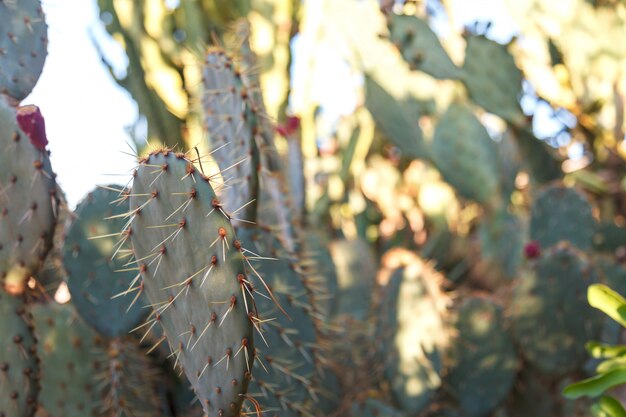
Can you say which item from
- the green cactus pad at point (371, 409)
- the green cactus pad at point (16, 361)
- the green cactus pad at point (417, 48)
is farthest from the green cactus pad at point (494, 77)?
the green cactus pad at point (16, 361)

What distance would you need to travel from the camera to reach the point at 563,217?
2.89 metres

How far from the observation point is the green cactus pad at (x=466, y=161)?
11.9 ft

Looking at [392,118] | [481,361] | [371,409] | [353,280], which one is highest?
[371,409]

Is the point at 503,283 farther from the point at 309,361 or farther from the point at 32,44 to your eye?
the point at 32,44

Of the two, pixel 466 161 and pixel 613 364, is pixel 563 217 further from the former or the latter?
pixel 613 364

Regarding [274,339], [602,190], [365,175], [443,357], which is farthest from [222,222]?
[365,175]

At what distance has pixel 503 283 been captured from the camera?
373 cm

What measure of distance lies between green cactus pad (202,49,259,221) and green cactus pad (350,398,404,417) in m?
0.70

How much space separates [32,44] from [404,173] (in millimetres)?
3089

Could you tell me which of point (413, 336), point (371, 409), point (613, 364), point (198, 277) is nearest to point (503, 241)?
point (413, 336)

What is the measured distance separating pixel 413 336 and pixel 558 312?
0.44 m

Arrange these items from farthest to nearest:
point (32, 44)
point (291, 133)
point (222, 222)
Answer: point (291, 133), point (32, 44), point (222, 222)

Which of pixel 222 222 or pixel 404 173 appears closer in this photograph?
pixel 222 222

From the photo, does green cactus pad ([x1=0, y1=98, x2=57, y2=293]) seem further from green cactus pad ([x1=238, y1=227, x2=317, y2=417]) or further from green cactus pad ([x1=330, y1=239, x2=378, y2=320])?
green cactus pad ([x1=330, y1=239, x2=378, y2=320])
